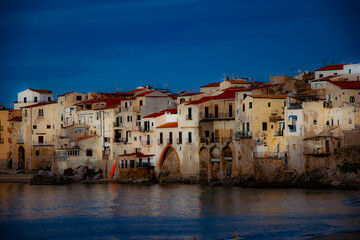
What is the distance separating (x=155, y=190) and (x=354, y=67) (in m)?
→ 23.9

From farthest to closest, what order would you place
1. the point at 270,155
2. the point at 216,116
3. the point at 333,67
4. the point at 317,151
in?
1. the point at 333,67
2. the point at 216,116
3. the point at 270,155
4. the point at 317,151

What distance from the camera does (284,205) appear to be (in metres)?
51.1

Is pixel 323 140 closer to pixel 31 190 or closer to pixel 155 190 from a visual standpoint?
pixel 155 190

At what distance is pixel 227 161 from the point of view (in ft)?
217

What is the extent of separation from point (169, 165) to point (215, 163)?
5182 millimetres

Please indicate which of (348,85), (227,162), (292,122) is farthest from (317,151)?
(227,162)

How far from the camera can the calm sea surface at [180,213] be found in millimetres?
43531

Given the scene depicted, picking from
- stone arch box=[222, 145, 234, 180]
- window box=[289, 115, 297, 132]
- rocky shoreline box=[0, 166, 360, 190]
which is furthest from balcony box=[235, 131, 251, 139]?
window box=[289, 115, 297, 132]

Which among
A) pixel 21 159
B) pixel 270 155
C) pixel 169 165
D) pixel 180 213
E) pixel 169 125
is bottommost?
pixel 180 213

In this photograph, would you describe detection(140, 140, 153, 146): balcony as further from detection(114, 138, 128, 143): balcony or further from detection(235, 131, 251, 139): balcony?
detection(235, 131, 251, 139): balcony

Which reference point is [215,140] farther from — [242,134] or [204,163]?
[242,134]

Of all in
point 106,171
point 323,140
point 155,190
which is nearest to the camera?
point 323,140

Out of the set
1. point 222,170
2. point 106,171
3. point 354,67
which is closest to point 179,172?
point 222,170

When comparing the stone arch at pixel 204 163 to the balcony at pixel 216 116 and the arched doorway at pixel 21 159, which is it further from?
the arched doorway at pixel 21 159
